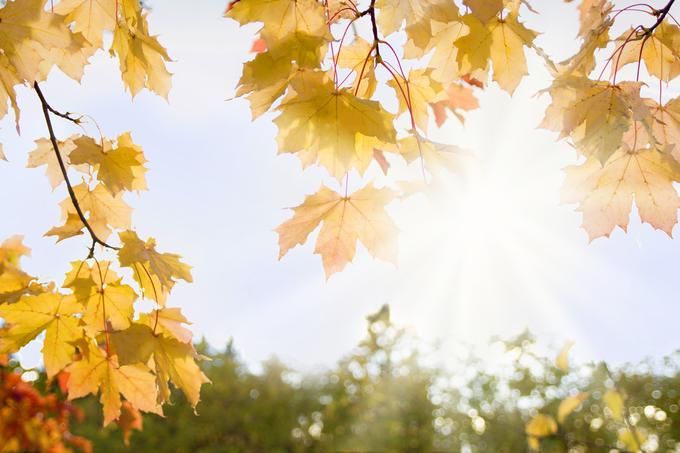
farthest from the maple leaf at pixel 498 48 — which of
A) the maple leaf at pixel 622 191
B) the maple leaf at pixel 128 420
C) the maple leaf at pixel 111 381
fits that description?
the maple leaf at pixel 128 420

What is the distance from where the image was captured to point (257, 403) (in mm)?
12664

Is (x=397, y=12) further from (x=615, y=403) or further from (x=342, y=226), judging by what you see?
(x=615, y=403)

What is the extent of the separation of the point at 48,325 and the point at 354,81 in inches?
40.8

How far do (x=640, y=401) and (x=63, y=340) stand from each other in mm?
15112

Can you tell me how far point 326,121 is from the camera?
116 centimetres

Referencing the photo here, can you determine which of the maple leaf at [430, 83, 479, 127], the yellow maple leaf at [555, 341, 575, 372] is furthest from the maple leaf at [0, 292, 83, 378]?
the yellow maple leaf at [555, 341, 575, 372]

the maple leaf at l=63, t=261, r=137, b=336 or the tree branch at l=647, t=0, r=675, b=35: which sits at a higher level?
the tree branch at l=647, t=0, r=675, b=35

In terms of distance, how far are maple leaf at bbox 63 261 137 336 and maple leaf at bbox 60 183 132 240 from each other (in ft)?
0.74

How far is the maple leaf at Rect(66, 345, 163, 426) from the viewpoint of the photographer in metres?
1.47

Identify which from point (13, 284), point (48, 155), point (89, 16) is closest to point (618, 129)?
point (89, 16)

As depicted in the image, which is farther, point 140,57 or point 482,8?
point 140,57

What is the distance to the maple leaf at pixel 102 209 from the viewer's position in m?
1.65

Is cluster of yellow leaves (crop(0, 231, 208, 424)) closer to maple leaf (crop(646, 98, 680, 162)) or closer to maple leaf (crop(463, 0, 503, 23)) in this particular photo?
maple leaf (crop(463, 0, 503, 23))

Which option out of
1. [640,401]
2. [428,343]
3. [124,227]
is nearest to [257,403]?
[428,343]
